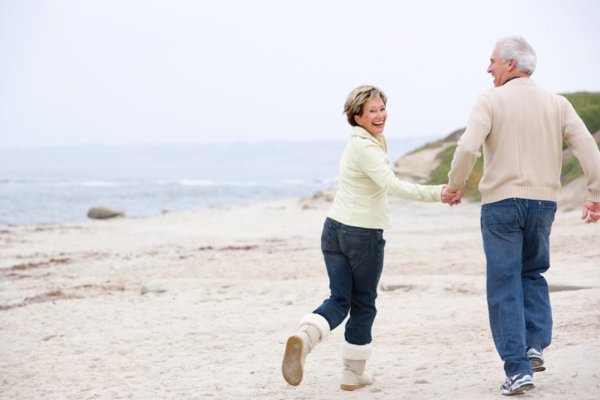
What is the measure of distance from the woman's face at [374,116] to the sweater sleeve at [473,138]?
64 cm

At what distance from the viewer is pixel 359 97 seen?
5.41 meters

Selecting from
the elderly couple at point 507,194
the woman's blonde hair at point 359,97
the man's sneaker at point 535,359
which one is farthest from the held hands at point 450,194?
the man's sneaker at point 535,359

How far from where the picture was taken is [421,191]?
516 centimetres

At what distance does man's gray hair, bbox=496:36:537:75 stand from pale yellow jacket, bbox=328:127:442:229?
2.88ft

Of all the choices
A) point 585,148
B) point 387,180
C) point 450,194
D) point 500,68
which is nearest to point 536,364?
point 450,194

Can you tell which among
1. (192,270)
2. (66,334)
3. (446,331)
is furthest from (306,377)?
(192,270)

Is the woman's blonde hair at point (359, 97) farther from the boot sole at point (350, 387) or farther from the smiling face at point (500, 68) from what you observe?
the boot sole at point (350, 387)

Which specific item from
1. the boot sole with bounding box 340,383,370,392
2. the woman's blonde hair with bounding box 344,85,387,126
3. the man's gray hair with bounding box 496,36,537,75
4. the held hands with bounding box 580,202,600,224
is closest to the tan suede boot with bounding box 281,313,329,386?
the boot sole with bounding box 340,383,370,392

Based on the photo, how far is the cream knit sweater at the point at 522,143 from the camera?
4.93m

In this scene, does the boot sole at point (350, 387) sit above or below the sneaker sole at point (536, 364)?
below

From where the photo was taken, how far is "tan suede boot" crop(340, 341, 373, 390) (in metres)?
5.57

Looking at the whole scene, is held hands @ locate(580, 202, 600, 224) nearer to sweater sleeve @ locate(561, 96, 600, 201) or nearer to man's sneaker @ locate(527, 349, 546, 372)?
sweater sleeve @ locate(561, 96, 600, 201)

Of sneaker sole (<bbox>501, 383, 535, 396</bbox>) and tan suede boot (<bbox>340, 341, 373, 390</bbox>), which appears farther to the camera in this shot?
tan suede boot (<bbox>340, 341, 373, 390</bbox>)

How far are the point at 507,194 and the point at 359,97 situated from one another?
3.74 ft
